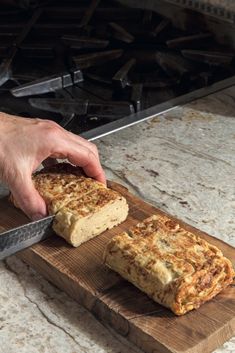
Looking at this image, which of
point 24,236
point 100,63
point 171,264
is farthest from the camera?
point 100,63

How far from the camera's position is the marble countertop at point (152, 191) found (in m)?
1.00

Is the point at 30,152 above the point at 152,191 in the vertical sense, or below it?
above

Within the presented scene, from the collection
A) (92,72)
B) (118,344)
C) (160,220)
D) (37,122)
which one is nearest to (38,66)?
(92,72)

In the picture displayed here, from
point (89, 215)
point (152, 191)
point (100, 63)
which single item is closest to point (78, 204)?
point (89, 215)

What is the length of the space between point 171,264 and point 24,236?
238 millimetres

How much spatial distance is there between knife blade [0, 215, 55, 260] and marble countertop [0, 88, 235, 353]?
0.04 meters

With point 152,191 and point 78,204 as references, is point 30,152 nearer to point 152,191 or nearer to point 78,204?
point 78,204

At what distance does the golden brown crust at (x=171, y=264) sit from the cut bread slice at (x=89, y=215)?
0.26 feet

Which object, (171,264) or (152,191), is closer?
(171,264)

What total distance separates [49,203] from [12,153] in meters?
0.10

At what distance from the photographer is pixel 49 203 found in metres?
1.17

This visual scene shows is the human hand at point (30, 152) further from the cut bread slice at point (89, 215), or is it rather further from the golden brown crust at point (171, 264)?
the golden brown crust at point (171, 264)

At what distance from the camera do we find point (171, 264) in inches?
39.9

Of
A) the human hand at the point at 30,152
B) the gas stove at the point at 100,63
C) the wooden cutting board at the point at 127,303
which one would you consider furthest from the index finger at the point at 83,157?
the gas stove at the point at 100,63
